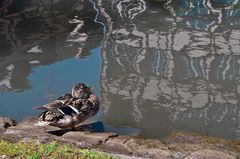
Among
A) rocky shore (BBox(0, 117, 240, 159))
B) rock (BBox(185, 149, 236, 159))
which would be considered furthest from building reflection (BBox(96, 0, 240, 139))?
rock (BBox(185, 149, 236, 159))

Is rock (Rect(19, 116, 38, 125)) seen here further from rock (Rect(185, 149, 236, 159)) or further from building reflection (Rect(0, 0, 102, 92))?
rock (Rect(185, 149, 236, 159))

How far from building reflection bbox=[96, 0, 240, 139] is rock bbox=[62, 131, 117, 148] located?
3.17 feet

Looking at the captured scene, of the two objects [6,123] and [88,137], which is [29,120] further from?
[88,137]

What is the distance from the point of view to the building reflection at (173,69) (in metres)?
8.83

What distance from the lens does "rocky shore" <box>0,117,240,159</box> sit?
22.2ft

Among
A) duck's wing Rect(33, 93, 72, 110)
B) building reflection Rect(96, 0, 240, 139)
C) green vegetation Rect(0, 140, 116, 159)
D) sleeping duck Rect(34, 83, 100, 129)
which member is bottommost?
building reflection Rect(96, 0, 240, 139)

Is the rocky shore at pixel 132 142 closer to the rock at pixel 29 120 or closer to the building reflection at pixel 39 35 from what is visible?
the rock at pixel 29 120

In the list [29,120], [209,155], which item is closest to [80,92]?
[29,120]

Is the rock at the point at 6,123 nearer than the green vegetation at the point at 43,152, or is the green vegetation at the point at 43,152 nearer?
the green vegetation at the point at 43,152

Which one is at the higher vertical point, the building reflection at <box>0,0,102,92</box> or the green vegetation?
the green vegetation

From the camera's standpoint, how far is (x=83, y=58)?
1148cm

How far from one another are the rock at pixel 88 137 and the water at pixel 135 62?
0.76 meters

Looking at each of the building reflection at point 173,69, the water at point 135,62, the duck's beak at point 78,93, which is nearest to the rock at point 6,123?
the water at point 135,62

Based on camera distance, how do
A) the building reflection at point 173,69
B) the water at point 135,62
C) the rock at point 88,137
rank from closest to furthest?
the rock at point 88,137 < the building reflection at point 173,69 < the water at point 135,62
